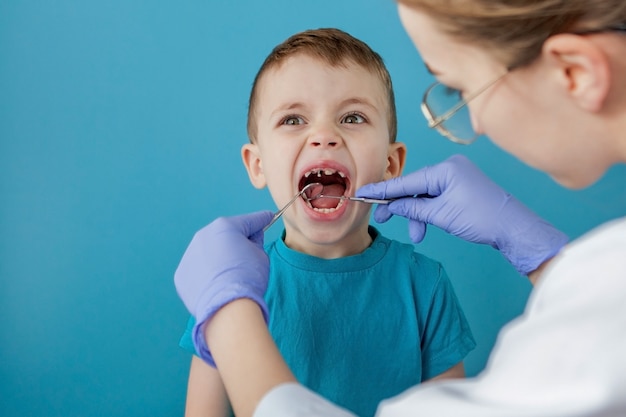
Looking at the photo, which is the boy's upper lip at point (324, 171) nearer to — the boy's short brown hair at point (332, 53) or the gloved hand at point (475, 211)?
the gloved hand at point (475, 211)

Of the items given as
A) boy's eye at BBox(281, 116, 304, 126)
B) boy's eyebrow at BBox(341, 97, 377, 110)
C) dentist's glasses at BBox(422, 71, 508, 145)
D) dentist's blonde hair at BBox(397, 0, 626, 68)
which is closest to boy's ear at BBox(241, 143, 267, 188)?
boy's eye at BBox(281, 116, 304, 126)

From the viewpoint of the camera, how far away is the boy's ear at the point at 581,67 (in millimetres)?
850

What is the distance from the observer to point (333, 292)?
1516 millimetres

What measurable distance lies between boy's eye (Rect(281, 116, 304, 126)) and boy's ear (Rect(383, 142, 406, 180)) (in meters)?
0.21

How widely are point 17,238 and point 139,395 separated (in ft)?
1.67

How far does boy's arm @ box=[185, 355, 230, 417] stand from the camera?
4.96 ft

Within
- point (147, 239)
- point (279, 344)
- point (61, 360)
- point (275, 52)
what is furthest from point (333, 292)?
point (61, 360)

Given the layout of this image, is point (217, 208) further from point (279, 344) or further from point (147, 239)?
point (279, 344)

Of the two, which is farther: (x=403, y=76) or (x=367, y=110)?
(x=403, y=76)

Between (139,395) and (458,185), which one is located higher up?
(458,185)

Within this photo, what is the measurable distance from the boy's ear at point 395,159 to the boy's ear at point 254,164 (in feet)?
0.85

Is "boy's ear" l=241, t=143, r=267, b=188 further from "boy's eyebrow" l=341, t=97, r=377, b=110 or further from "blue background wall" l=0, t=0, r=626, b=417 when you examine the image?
"blue background wall" l=0, t=0, r=626, b=417

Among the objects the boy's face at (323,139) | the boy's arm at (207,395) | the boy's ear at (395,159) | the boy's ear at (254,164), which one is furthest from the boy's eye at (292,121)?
the boy's arm at (207,395)

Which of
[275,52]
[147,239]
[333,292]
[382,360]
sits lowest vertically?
[382,360]
